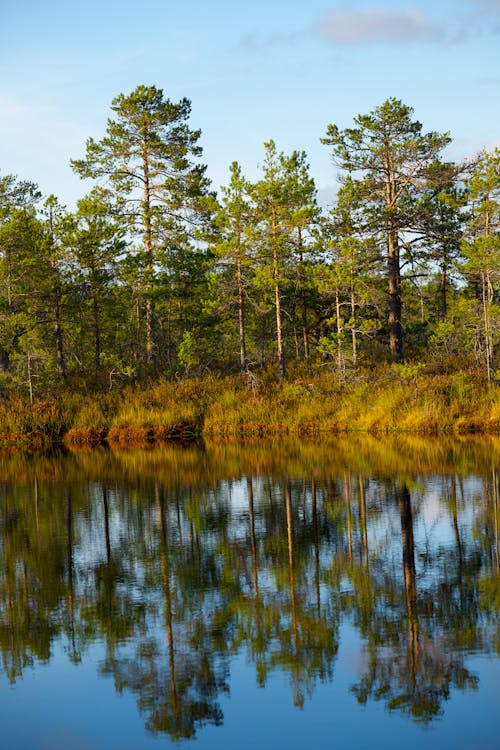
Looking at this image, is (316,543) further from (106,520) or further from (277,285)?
(277,285)

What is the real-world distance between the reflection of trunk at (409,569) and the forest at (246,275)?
606 inches

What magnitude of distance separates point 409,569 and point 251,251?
1047 inches

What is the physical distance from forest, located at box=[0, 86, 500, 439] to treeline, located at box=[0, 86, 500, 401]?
9 cm

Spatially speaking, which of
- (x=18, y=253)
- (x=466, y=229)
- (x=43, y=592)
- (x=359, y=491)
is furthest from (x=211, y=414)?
(x=43, y=592)

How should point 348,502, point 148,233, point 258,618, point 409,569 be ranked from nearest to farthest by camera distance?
1. point 258,618
2. point 409,569
3. point 348,502
4. point 148,233

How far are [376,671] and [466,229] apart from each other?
32.3 meters

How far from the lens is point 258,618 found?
9.79 meters

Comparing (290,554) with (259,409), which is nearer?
(290,554)

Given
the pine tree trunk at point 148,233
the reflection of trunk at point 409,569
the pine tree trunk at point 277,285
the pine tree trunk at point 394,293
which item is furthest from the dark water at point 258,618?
the pine tree trunk at point 148,233

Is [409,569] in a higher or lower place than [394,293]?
lower

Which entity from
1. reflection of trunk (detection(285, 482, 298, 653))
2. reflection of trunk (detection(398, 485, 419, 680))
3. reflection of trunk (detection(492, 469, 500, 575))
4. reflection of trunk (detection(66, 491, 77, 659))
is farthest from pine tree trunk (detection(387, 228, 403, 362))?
reflection of trunk (detection(66, 491, 77, 659))

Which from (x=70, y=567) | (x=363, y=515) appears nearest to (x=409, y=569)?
(x=363, y=515)

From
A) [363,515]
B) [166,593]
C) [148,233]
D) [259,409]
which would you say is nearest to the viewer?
[166,593]

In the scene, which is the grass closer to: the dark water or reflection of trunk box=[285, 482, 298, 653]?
the dark water
